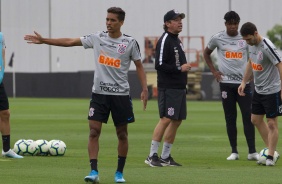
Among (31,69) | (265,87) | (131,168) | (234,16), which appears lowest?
(31,69)

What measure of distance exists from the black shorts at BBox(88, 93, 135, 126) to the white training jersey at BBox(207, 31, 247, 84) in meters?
4.07

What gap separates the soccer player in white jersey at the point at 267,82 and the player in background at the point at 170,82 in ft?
3.34

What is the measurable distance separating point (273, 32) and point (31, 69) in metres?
16.6

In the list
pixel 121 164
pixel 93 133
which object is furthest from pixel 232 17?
pixel 93 133

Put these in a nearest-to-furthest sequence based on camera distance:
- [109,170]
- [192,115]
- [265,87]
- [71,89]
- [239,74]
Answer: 1. [109,170]
2. [265,87]
3. [239,74]
4. [192,115]
5. [71,89]

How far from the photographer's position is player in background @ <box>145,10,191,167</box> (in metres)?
14.0

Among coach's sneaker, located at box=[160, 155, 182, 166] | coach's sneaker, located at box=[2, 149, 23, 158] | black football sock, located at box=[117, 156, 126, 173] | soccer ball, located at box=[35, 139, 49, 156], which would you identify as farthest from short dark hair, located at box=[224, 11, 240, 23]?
black football sock, located at box=[117, 156, 126, 173]

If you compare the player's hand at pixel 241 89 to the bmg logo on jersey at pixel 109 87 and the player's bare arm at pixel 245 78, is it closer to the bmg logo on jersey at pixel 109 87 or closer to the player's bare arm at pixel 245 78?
the player's bare arm at pixel 245 78

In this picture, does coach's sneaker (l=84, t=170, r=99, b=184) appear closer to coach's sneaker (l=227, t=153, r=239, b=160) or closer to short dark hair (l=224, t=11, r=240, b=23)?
coach's sneaker (l=227, t=153, r=239, b=160)

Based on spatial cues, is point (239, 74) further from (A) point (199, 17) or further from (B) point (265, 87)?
(A) point (199, 17)

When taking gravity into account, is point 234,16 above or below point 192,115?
above

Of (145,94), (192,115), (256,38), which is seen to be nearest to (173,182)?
(145,94)

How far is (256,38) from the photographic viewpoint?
14.0 m

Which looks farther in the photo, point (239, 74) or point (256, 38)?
point (239, 74)
